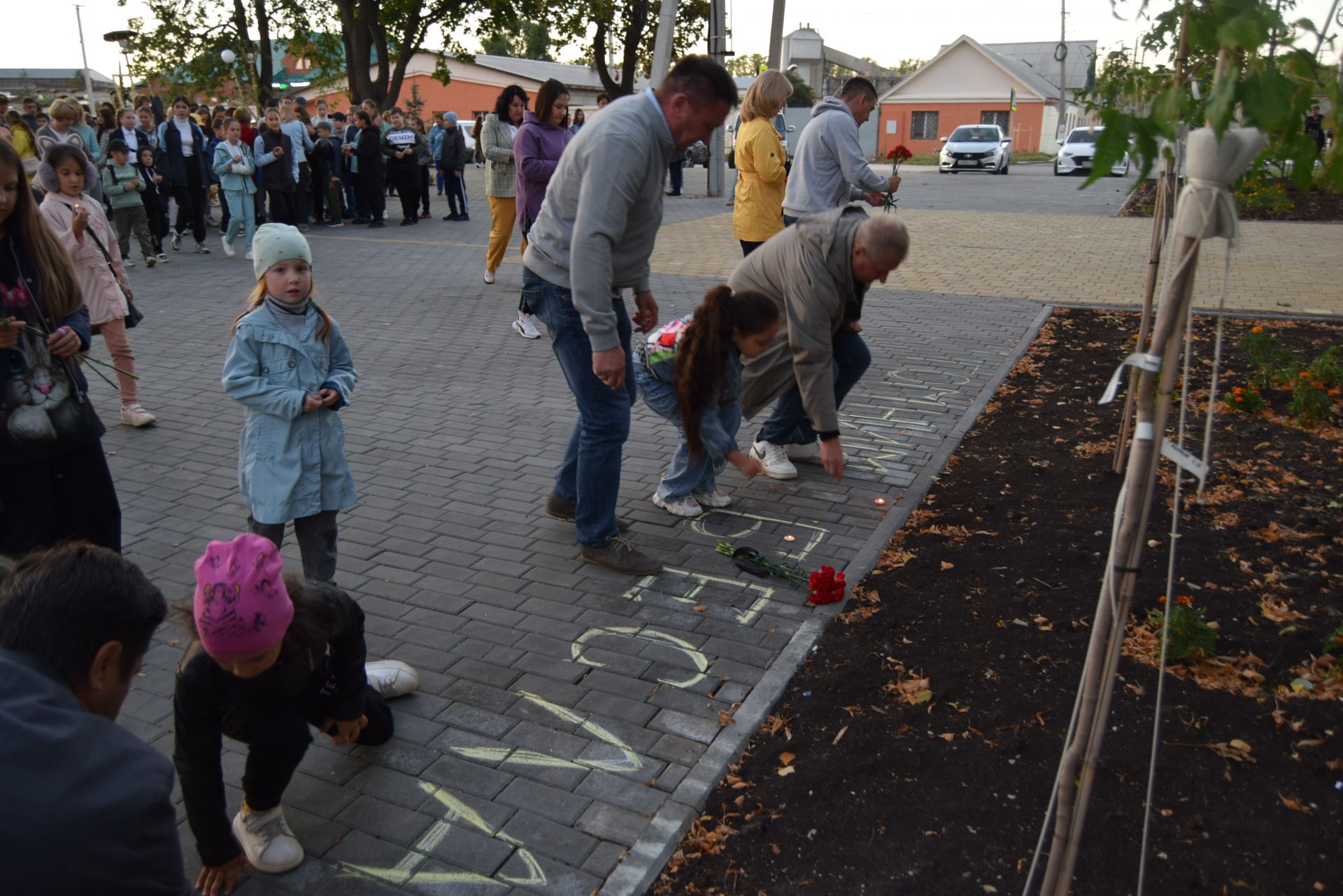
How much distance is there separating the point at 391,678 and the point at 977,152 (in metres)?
33.1

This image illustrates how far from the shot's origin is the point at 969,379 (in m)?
7.57

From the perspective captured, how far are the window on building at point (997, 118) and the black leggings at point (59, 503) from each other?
6753cm

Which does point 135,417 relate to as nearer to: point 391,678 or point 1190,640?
point 391,678

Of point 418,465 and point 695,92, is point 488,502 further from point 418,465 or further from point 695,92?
point 695,92

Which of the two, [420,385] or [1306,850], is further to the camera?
[420,385]

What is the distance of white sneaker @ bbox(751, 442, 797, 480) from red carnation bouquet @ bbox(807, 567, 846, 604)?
4.62 ft

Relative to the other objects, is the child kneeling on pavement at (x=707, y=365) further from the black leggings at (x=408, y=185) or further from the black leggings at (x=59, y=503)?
the black leggings at (x=408, y=185)

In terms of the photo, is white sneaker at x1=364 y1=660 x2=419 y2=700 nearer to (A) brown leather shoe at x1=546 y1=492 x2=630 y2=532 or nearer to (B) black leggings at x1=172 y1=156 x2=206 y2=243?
(A) brown leather shoe at x1=546 y1=492 x2=630 y2=532

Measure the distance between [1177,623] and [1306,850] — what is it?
98 cm

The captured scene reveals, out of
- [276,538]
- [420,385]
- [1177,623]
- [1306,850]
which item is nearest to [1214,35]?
[1306,850]

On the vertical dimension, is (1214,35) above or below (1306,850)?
above

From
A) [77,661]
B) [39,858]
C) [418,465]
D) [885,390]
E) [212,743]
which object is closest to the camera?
[39,858]

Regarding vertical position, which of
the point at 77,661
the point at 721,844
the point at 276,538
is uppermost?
the point at 77,661

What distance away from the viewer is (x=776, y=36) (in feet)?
69.8
